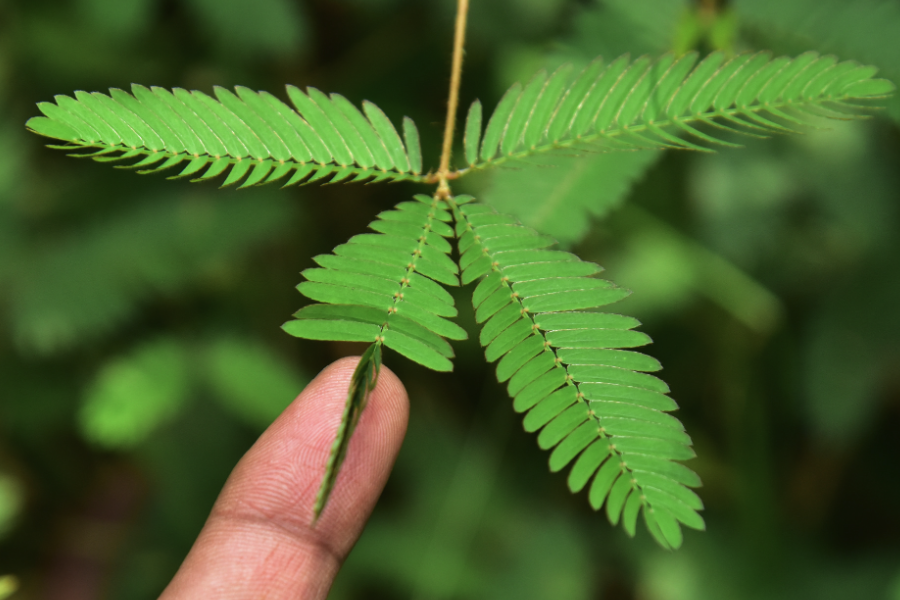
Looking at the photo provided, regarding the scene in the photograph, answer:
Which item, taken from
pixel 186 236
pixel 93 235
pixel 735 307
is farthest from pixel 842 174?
pixel 93 235

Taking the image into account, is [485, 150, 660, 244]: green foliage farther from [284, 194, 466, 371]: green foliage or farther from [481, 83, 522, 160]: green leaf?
[284, 194, 466, 371]: green foliage

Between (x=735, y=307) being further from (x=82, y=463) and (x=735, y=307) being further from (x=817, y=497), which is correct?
(x=82, y=463)

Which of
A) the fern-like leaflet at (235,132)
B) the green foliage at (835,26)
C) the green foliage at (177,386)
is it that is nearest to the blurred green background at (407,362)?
the green foliage at (177,386)

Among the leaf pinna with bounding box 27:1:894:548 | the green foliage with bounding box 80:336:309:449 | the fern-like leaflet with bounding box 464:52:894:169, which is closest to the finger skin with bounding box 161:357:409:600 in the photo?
the leaf pinna with bounding box 27:1:894:548

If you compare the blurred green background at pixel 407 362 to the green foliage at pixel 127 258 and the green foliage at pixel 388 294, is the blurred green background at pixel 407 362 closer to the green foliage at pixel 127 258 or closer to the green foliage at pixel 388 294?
the green foliage at pixel 127 258

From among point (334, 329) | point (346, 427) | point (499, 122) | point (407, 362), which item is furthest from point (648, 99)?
point (407, 362)

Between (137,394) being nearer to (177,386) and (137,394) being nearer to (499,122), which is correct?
(177,386)
